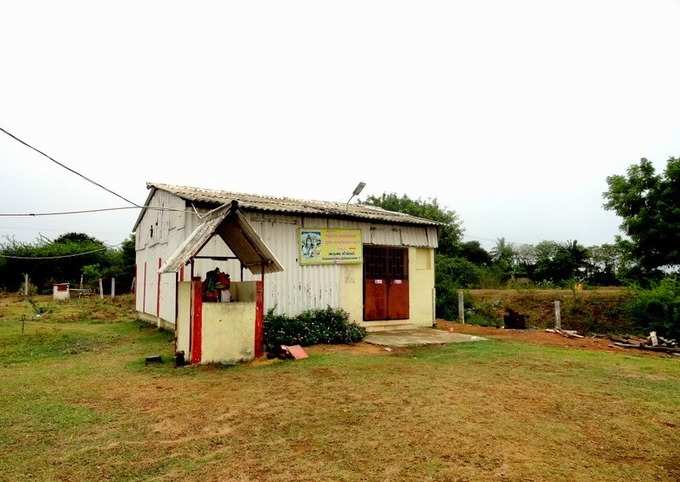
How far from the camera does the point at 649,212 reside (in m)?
19.8

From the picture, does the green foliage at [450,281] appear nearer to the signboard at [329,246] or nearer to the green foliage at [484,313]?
the green foliage at [484,313]

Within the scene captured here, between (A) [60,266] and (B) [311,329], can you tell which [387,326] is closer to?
(B) [311,329]

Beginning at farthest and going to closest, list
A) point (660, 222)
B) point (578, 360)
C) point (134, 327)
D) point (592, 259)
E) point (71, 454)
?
point (592, 259), point (660, 222), point (134, 327), point (578, 360), point (71, 454)

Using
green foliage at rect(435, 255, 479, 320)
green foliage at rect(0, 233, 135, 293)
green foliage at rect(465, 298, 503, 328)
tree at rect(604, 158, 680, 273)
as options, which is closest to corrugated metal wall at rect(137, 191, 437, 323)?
green foliage at rect(435, 255, 479, 320)

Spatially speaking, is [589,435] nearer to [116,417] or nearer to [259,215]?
[116,417]

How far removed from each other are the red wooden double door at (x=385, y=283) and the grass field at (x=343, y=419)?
14.9ft

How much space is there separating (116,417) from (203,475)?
223 cm

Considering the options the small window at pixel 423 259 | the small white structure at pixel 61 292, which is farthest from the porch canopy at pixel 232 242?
the small white structure at pixel 61 292

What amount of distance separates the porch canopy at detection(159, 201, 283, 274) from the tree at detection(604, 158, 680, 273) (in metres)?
18.3

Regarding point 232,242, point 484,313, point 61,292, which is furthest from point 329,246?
point 61,292

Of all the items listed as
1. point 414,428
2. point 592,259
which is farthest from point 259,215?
point 592,259

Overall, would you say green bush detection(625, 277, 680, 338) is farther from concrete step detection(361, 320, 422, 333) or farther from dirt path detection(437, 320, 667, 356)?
concrete step detection(361, 320, 422, 333)

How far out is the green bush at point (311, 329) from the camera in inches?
413

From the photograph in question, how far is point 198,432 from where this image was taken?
4.80 m
